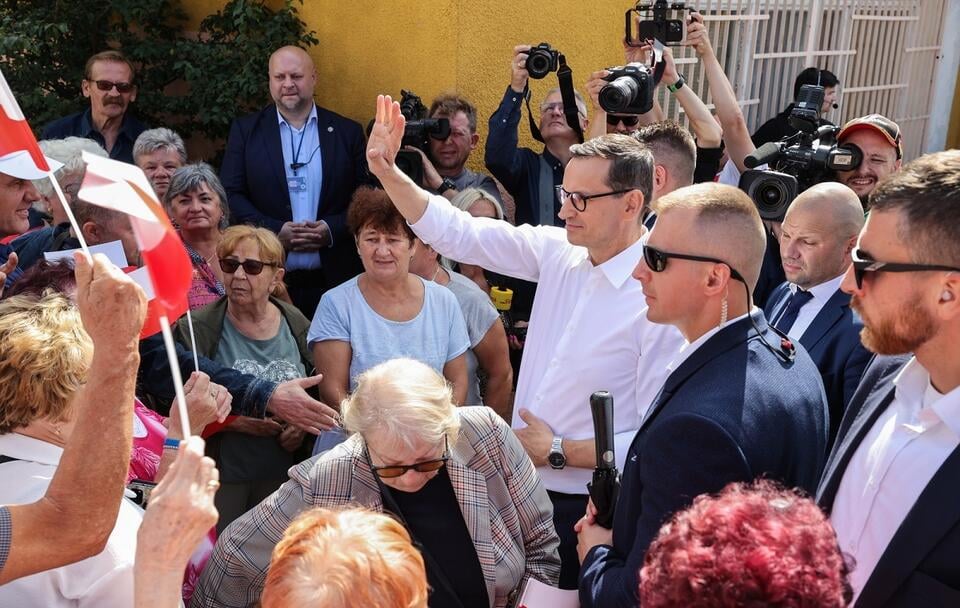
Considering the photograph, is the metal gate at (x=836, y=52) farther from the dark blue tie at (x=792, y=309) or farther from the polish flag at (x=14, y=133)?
the polish flag at (x=14, y=133)

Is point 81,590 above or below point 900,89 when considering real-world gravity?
below

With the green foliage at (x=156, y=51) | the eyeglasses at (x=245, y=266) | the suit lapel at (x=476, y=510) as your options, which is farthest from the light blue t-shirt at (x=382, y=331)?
the green foliage at (x=156, y=51)

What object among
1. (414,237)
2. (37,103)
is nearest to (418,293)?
(414,237)

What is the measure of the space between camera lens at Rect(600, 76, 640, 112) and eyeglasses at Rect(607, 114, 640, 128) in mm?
455

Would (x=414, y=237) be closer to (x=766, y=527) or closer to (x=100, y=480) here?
(x=100, y=480)

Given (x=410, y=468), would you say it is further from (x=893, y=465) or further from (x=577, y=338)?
(x=893, y=465)

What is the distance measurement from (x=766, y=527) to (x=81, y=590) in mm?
1554

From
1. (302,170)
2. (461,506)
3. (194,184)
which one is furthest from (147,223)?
(302,170)

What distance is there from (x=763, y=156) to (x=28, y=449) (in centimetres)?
351

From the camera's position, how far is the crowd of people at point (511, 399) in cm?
181

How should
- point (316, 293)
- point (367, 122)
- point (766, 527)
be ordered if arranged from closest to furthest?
point (766, 527), point (316, 293), point (367, 122)

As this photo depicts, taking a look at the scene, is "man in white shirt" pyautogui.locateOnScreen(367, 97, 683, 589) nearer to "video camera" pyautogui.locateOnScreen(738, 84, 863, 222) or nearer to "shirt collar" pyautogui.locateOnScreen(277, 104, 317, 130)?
"video camera" pyautogui.locateOnScreen(738, 84, 863, 222)

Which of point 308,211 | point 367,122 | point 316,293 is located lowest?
point 316,293

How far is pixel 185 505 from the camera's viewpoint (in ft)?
5.29
